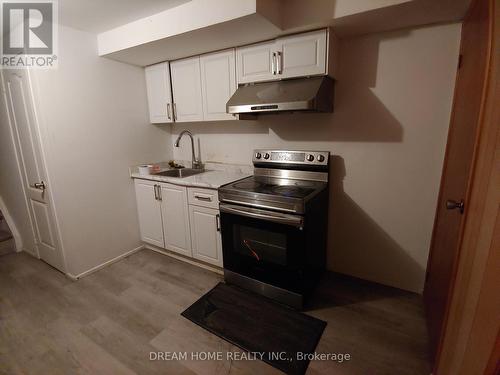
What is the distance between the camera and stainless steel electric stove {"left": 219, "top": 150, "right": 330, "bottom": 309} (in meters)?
1.77

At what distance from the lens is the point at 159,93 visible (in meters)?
2.78

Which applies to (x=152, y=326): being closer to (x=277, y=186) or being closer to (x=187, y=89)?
(x=277, y=186)

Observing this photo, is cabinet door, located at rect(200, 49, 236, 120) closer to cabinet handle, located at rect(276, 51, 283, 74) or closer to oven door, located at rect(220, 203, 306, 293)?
cabinet handle, located at rect(276, 51, 283, 74)

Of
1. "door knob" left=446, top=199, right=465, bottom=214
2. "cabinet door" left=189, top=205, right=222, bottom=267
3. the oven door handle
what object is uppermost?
"door knob" left=446, top=199, right=465, bottom=214

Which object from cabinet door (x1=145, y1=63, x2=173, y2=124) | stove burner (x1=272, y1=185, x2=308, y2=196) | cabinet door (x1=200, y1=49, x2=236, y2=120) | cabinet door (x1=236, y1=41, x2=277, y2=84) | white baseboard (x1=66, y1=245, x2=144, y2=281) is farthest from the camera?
cabinet door (x1=145, y1=63, x2=173, y2=124)

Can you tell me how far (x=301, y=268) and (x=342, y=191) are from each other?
0.84 m

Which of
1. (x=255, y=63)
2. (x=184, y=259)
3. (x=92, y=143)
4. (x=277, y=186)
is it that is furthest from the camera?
(x=184, y=259)

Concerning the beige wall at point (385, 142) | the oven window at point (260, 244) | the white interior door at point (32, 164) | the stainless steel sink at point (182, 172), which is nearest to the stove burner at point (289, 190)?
the oven window at point (260, 244)

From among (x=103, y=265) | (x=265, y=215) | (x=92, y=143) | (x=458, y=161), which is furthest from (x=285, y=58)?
(x=103, y=265)

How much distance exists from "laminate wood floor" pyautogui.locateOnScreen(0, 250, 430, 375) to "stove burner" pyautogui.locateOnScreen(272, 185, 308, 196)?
0.91m

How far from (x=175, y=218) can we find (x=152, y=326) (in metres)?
1.02

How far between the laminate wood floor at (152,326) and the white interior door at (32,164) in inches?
13.0

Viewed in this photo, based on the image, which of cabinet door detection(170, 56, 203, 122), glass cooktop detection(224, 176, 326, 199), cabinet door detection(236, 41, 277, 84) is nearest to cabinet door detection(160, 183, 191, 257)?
glass cooktop detection(224, 176, 326, 199)

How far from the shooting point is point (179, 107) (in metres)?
2.67
